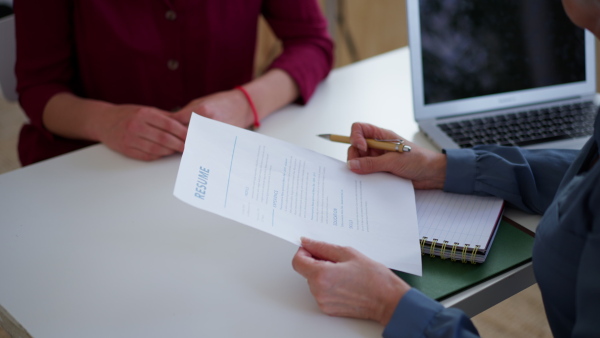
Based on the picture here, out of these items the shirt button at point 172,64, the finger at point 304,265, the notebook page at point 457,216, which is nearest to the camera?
the finger at point 304,265

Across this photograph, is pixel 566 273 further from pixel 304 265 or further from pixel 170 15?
pixel 170 15

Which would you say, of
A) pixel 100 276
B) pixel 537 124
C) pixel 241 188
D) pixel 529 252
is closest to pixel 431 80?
pixel 537 124

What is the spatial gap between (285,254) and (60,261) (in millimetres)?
321

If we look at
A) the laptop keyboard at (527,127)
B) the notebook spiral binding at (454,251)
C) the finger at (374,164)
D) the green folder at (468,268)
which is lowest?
the laptop keyboard at (527,127)

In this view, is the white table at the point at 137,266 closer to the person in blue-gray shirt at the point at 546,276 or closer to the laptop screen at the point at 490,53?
the person in blue-gray shirt at the point at 546,276

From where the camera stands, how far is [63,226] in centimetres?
94

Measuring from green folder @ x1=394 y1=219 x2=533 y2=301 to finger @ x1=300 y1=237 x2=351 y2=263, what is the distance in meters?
0.09

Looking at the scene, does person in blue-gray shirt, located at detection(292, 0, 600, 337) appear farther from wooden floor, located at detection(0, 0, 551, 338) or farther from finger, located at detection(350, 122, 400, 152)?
wooden floor, located at detection(0, 0, 551, 338)

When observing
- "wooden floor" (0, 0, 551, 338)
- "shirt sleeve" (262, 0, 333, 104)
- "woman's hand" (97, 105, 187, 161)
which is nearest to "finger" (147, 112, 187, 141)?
"woman's hand" (97, 105, 187, 161)

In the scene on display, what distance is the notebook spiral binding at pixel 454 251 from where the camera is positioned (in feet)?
2.77

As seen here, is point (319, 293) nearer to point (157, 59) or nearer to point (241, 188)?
point (241, 188)

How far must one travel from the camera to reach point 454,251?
0.85m

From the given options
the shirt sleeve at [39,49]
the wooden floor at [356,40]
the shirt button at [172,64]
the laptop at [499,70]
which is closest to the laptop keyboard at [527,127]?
the laptop at [499,70]

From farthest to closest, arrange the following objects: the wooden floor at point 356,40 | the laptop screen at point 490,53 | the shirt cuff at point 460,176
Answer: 1. the wooden floor at point 356,40
2. the laptop screen at point 490,53
3. the shirt cuff at point 460,176
